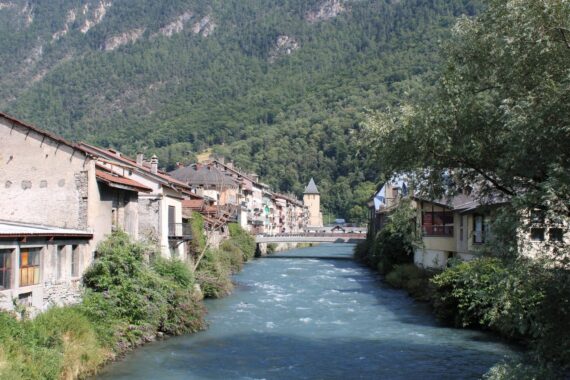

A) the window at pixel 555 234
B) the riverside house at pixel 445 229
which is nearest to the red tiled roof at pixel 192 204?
the riverside house at pixel 445 229

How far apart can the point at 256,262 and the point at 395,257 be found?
25054 millimetres

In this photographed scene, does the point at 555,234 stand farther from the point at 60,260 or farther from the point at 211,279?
the point at 211,279

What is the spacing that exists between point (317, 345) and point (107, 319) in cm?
914

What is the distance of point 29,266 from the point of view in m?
23.2

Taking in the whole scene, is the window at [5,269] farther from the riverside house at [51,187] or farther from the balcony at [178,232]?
the balcony at [178,232]

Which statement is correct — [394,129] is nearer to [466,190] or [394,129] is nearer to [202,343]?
[466,190]

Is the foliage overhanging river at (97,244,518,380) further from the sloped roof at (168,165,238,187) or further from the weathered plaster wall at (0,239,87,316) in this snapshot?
the sloped roof at (168,165,238,187)

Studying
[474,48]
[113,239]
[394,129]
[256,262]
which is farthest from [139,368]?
[256,262]

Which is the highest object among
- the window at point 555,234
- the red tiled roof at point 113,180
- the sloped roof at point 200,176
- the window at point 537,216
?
the sloped roof at point 200,176

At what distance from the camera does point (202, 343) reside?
95.0 ft

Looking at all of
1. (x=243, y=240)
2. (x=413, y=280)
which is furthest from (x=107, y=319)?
(x=243, y=240)

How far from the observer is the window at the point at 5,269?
21609 mm

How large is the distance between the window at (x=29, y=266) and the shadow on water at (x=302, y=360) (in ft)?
13.4

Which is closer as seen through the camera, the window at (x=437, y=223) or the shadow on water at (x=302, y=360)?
the shadow on water at (x=302, y=360)
